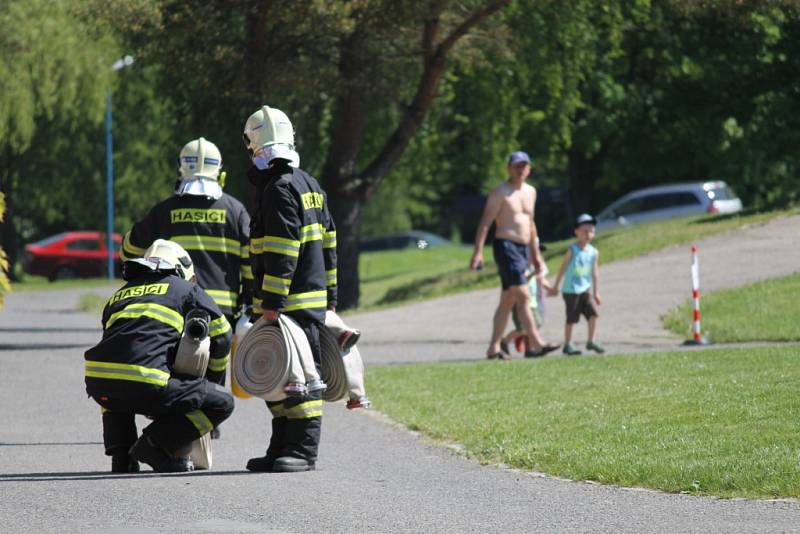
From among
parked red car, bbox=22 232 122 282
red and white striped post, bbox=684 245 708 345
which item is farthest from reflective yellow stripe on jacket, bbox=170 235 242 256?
parked red car, bbox=22 232 122 282

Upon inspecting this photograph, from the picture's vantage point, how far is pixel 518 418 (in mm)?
10852

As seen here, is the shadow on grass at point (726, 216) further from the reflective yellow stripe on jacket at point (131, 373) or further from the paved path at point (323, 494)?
the reflective yellow stripe on jacket at point (131, 373)

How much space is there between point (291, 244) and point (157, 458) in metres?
1.46

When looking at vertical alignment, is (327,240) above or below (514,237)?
above

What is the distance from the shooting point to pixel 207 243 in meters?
9.98

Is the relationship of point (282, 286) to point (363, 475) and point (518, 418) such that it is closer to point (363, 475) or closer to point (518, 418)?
point (363, 475)

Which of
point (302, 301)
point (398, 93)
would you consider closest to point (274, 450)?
point (302, 301)

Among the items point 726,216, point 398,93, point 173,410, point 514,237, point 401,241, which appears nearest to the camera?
point 173,410

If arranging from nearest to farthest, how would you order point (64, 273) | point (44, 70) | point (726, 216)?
1. point (726, 216)
2. point (44, 70)
3. point (64, 273)

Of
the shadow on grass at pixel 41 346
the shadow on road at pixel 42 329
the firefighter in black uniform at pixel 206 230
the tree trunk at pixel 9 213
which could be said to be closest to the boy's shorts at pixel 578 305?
the shadow on grass at pixel 41 346

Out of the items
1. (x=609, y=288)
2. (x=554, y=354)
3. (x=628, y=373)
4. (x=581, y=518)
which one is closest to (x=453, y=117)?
(x=609, y=288)

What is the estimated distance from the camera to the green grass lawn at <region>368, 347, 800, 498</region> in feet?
26.7

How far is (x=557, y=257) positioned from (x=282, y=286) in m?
21.6

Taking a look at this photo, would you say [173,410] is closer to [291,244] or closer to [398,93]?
[291,244]
